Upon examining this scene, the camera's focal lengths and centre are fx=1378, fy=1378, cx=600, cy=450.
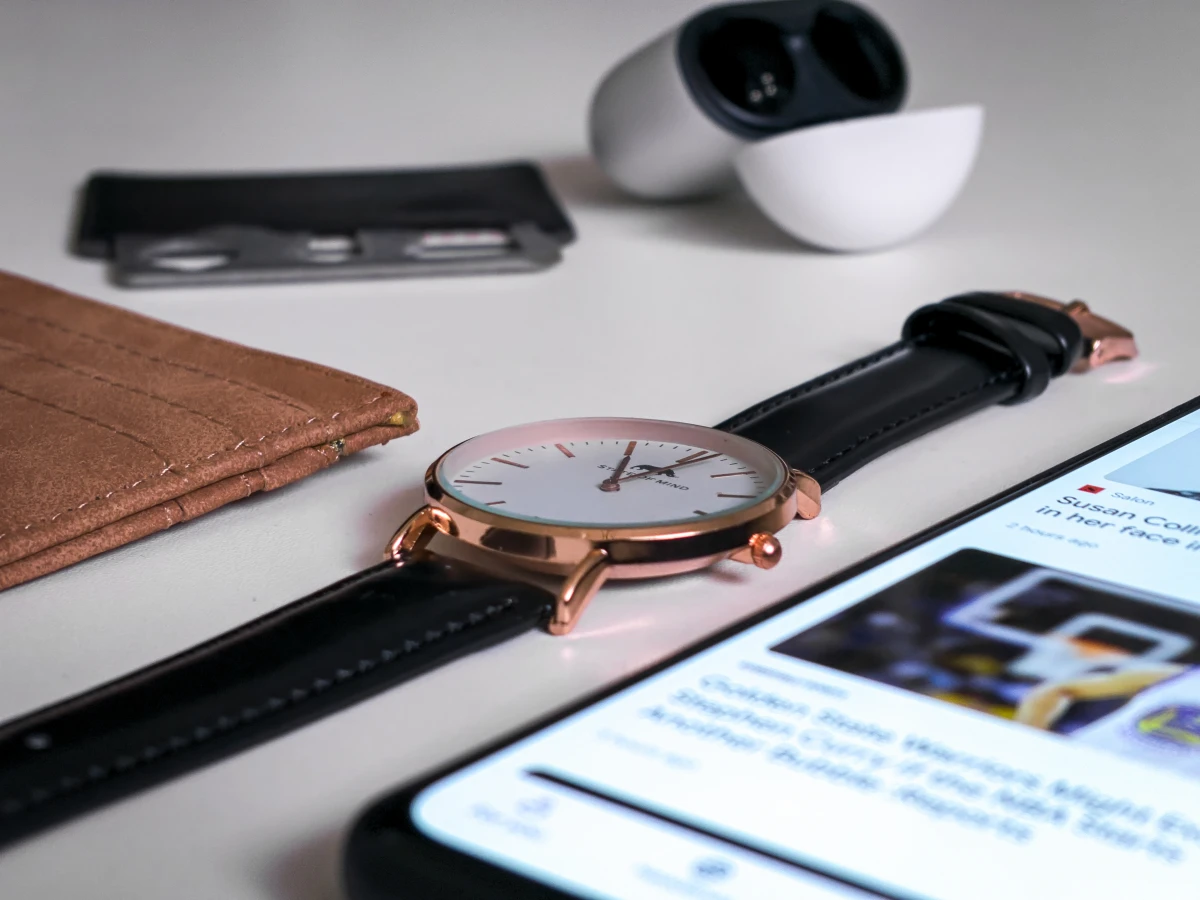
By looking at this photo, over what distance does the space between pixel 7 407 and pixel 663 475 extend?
288 mm

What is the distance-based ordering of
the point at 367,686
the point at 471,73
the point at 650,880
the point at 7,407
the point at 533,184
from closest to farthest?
1. the point at 650,880
2. the point at 367,686
3. the point at 7,407
4. the point at 533,184
5. the point at 471,73

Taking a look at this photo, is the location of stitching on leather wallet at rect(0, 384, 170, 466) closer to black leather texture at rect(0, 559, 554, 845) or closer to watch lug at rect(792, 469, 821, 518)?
black leather texture at rect(0, 559, 554, 845)

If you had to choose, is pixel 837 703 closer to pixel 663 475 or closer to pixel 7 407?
pixel 663 475

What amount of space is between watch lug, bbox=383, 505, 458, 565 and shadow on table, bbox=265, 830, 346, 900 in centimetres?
12

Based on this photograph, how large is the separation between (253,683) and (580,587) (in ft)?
0.35

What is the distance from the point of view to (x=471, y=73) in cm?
162

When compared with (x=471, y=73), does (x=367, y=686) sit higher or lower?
lower

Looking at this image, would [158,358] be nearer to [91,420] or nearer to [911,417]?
[91,420]

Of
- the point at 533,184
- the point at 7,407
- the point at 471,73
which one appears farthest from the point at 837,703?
the point at 471,73

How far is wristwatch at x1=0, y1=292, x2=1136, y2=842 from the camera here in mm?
358

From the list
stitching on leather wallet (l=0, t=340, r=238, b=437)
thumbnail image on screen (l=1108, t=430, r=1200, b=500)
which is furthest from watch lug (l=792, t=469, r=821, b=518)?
stitching on leather wallet (l=0, t=340, r=238, b=437)

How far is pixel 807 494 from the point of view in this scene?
1.66 ft

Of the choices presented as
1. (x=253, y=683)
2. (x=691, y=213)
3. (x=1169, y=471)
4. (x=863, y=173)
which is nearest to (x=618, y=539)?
(x=253, y=683)

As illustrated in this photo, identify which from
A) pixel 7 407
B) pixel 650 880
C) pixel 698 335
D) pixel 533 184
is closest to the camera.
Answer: pixel 650 880
